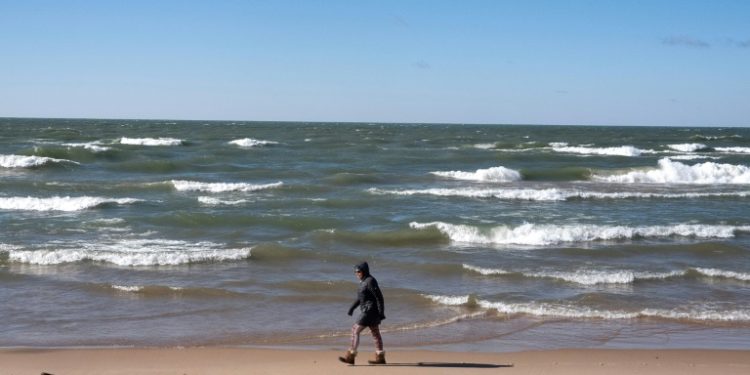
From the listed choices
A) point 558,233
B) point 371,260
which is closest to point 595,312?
point 371,260

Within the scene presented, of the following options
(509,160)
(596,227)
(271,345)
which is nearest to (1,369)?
(271,345)

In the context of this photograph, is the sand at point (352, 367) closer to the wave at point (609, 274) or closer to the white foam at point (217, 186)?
the wave at point (609, 274)

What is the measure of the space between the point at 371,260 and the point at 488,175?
65.7 ft

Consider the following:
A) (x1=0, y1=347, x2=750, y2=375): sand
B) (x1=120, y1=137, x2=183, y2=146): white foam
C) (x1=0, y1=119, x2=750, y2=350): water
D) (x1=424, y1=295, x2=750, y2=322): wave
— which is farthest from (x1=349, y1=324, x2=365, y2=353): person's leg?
(x1=120, y1=137, x2=183, y2=146): white foam

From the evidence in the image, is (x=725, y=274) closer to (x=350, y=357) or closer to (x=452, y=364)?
(x=452, y=364)

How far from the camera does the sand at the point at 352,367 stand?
873 cm

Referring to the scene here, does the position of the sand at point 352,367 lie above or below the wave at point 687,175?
below

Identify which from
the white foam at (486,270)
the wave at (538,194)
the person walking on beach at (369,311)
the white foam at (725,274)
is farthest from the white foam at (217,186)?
the person walking on beach at (369,311)

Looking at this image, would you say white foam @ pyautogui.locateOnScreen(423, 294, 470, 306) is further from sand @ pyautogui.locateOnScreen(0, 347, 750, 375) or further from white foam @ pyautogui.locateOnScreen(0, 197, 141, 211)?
white foam @ pyautogui.locateOnScreen(0, 197, 141, 211)

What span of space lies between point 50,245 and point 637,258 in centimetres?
1261

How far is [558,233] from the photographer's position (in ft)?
62.2

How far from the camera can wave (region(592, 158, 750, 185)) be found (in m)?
35.6

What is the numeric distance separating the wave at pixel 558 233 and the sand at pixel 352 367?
887cm

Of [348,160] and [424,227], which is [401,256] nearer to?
[424,227]
